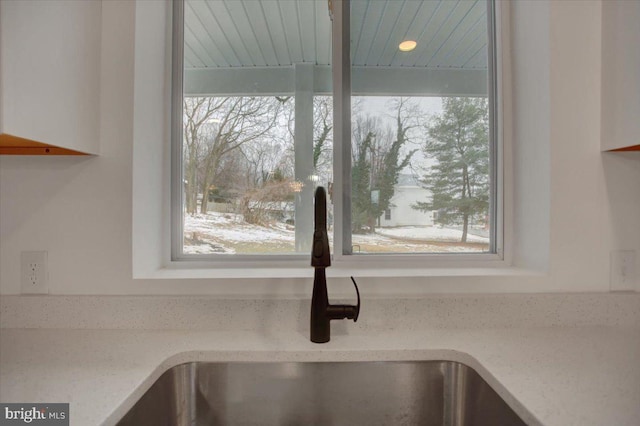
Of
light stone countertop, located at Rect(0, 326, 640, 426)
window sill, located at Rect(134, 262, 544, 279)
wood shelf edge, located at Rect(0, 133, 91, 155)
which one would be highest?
wood shelf edge, located at Rect(0, 133, 91, 155)

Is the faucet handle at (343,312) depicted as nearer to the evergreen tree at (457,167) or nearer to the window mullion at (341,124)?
the window mullion at (341,124)

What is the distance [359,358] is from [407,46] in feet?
3.72

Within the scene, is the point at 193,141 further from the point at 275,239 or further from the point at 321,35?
the point at 321,35

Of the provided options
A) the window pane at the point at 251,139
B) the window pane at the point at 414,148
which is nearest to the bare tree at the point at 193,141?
the window pane at the point at 251,139

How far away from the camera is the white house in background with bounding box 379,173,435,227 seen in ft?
3.76

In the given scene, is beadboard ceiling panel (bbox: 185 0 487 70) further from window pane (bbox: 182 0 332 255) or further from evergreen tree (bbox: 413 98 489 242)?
evergreen tree (bbox: 413 98 489 242)

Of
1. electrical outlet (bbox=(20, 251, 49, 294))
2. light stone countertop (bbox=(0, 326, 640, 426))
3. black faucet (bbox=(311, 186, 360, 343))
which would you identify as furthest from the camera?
electrical outlet (bbox=(20, 251, 49, 294))

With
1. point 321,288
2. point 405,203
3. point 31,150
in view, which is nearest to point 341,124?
point 405,203

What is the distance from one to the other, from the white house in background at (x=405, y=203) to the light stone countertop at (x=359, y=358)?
0.42m

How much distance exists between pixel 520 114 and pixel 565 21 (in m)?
0.29

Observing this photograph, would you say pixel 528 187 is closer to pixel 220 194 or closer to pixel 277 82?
pixel 277 82

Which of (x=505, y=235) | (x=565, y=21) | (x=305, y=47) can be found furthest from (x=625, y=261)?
(x=305, y=47)

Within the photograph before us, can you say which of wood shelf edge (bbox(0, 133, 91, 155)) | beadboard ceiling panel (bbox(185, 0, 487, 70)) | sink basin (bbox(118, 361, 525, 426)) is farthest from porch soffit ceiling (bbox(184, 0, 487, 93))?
sink basin (bbox(118, 361, 525, 426))

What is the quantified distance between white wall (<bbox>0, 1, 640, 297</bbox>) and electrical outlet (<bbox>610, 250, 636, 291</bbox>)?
0.03 m
